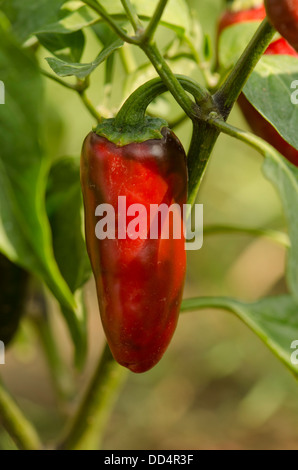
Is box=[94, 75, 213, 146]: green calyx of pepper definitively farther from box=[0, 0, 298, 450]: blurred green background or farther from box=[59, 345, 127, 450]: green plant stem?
box=[0, 0, 298, 450]: blurred green background

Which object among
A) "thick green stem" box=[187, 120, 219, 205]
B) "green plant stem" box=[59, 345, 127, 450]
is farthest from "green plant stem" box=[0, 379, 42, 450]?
"thick green stem" box=[187, 120, 219, 205]

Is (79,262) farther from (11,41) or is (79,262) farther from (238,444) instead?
(238,444)

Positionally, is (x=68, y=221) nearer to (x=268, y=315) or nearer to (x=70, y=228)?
(x=70, y=228)

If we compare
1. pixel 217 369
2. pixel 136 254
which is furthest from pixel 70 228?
pixel 217 369

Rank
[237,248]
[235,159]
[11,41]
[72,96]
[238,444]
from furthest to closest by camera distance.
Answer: [237,248], [235,159], [238,444], [72,96], [11,41]

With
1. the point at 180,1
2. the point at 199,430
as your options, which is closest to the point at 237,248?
the point at 199,430

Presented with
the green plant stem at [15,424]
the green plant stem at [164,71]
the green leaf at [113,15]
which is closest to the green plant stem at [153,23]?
the green plant stem at [164,71]
